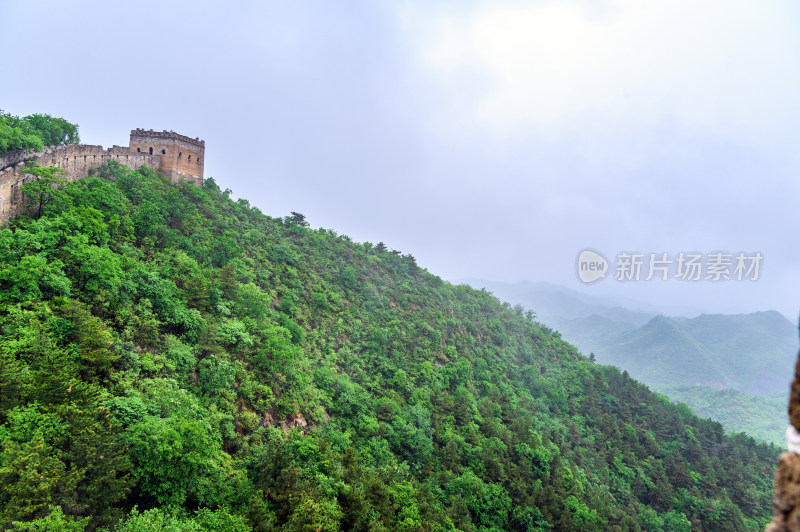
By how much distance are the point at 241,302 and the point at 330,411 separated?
9797 mm

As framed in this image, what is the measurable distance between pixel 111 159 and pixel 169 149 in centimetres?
692

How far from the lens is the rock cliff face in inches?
116

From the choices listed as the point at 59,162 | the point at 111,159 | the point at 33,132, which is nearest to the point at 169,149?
the point at 111,159

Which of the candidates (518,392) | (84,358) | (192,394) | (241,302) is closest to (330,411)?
(241,302)

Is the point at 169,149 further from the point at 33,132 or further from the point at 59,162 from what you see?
the point at 59,162

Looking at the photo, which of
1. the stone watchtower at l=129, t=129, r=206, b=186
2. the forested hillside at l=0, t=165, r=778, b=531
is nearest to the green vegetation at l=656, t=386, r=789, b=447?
the forested hillside at l=0, t=165, r=778, b=531

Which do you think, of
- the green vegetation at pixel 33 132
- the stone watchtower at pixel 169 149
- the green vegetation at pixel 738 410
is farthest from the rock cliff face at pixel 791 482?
the green vegetation at pixel 738 410

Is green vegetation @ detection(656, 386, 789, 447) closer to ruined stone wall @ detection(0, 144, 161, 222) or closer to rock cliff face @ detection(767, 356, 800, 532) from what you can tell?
rock cliff face @ detection(767, 356, 800, 532)

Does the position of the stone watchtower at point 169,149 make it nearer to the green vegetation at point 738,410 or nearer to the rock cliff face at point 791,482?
the rock cliff face at point 791,482

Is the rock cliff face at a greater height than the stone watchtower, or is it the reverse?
the stone watchtower

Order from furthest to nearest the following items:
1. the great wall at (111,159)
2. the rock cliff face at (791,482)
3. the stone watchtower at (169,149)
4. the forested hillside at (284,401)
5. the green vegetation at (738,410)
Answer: the green vegetation at (738,410), the stone watchtower at (169,149), the great wall at (111,159), the forested hillside at (284,401), the rock cliff face at (791,482)

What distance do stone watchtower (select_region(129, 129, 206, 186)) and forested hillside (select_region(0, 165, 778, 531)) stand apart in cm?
272

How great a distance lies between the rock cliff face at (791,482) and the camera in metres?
2.94

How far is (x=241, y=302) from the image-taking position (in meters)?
28.5
